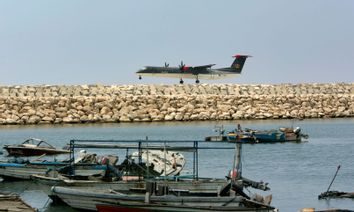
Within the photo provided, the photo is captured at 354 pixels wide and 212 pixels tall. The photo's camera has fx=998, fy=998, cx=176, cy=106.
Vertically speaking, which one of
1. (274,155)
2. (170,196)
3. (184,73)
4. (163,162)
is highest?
(184,73)

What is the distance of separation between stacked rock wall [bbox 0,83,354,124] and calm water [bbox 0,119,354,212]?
3.44 meters

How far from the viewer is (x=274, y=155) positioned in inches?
2254

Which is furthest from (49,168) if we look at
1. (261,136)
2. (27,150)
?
(261,136)

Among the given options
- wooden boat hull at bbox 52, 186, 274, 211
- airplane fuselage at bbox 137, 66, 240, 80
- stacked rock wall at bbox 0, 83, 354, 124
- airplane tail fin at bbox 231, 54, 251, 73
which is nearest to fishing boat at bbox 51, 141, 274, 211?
wooden boat hull at bbox 52, 186, 274, 211

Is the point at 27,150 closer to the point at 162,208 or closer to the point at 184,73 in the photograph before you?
the point at 162,208

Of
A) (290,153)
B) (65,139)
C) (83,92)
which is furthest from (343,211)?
(83,92)

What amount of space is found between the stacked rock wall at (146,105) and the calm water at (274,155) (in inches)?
136

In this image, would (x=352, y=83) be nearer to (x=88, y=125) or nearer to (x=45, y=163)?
(x=88, y=125)

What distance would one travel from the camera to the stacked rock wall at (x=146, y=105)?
9438 cm

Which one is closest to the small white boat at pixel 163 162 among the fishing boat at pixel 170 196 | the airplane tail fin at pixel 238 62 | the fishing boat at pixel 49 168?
the fishing boat at pixel 49 168

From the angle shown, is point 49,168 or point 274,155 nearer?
point 49,168

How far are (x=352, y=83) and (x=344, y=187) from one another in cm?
9117

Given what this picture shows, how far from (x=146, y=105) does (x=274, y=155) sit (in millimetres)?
43159

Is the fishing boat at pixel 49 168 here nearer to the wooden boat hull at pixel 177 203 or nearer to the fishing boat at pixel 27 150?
the wooden boat hull at pixel 177 203
